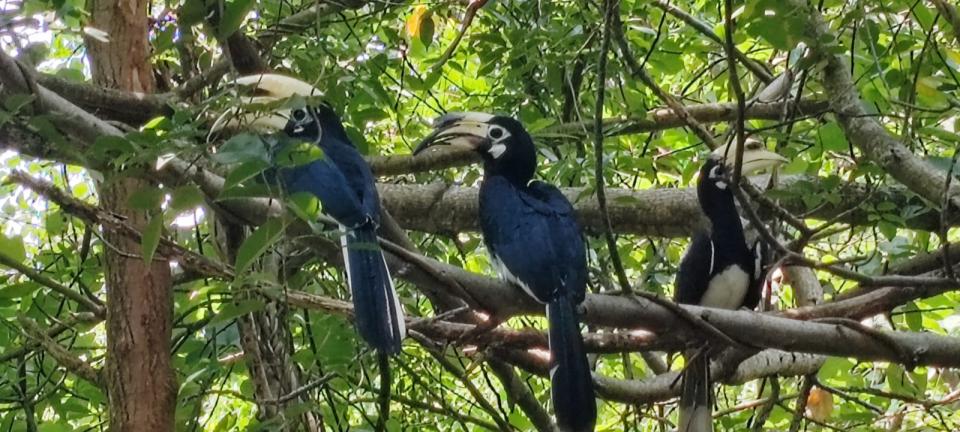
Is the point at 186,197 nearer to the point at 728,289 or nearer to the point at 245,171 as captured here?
the point at 245,171

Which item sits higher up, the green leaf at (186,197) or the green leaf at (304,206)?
the green leaf at (186,197)

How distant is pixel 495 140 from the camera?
2752mm

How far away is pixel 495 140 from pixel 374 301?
921mm

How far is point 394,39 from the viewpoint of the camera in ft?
9.77

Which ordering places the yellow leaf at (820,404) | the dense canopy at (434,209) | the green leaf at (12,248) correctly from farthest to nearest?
the yellow leaf at (820,404)
the green leaf at (12,248)
the dense canopy at (434,209)

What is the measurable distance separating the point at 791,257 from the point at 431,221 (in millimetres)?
1003

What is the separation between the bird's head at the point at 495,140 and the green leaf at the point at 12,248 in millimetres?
971

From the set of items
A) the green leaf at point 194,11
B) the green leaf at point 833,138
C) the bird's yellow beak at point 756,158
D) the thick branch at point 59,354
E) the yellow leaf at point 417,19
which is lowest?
the thick branch at point 59,354

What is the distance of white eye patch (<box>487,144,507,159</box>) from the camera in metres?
2.74

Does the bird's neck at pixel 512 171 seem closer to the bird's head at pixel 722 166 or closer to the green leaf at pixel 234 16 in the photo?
the bird's head at pixel 722 166

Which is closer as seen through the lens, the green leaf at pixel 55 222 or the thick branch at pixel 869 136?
the thick branch at pixel 869 136

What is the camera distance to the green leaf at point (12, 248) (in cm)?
202

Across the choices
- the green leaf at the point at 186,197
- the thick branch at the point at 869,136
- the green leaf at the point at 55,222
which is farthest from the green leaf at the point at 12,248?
the thick branch at the point at 869,136

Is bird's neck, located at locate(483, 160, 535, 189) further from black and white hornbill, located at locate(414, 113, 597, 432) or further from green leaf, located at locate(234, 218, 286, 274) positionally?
green leaf, located at locate(234, 218, 286, 274)
